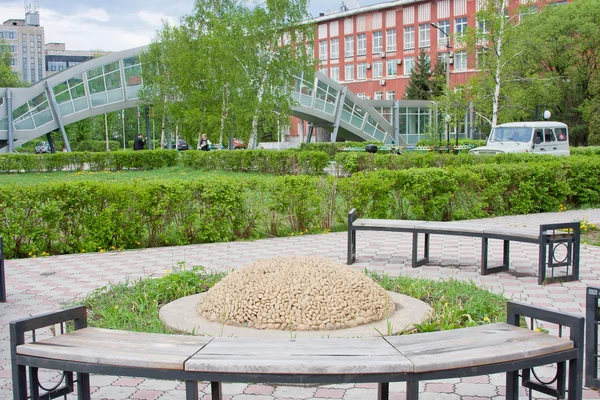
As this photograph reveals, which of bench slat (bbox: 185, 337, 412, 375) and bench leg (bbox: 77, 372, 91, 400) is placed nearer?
bench slat (bbox: 185, 337, 412, 375)

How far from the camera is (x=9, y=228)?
8977 mm

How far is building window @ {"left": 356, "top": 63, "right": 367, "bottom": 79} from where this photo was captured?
6088 centimetres

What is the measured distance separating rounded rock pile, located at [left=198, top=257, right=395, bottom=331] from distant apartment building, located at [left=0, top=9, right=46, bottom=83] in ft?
581

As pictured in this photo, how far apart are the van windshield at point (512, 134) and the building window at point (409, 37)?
115ft

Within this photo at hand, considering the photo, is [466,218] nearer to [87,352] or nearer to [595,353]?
[595,353]

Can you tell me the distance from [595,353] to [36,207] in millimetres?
7447

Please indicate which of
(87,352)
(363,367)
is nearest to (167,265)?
(87,352)

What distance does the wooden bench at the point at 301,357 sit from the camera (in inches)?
115

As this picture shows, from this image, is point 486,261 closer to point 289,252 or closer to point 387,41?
point 289,252

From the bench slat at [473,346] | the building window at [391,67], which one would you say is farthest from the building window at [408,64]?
the bench slat at [473,346]

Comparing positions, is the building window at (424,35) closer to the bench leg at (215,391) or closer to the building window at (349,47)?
the building window at (349,47)

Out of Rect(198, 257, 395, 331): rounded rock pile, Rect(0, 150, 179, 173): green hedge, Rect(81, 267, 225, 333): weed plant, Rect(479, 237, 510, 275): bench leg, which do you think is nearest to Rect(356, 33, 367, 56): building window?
Rect(0, 150, 179, 173): green hedge

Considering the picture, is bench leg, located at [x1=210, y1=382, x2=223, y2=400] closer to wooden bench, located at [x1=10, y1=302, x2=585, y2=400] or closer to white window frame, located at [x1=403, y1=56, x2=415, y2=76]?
wooden bench, located at [x1=10, y1=302, x2=585, y2=400]

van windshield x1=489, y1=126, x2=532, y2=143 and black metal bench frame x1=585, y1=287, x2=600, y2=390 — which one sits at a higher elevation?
van windshield x1=489, y1=126, x2=532, y2=143
